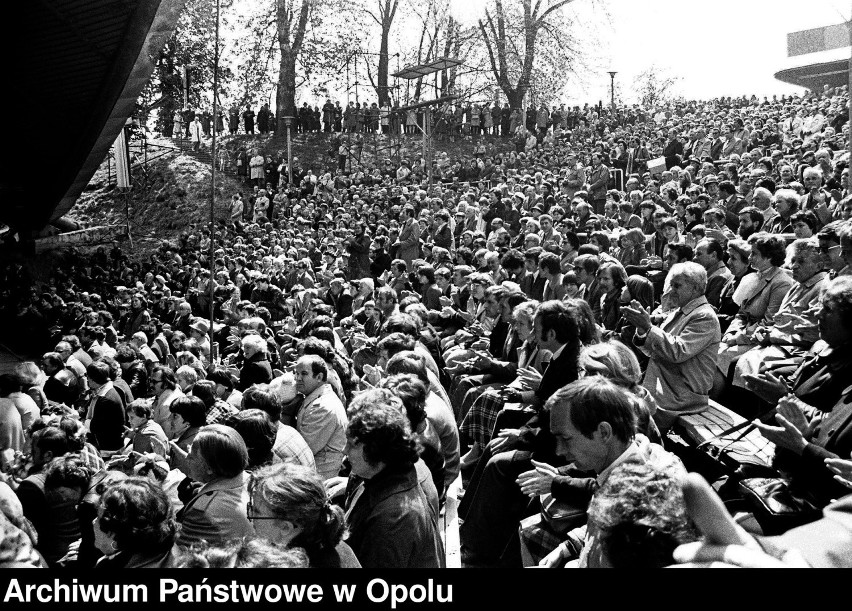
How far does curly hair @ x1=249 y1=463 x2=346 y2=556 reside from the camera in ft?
9.30

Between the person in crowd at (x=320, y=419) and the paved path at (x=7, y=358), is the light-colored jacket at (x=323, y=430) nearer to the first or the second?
the person in crowd at (x=320, y=419)

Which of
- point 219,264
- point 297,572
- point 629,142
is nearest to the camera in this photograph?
point 297,572

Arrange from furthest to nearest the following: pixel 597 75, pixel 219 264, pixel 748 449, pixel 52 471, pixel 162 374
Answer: pixel 597 75 < pixel 219 264 < pixel 162 374 < pixel 52 471 < pixel 748 449

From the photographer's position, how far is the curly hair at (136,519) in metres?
3.13

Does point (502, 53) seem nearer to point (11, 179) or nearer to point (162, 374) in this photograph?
point (11, 179)

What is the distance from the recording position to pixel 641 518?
2119 mm

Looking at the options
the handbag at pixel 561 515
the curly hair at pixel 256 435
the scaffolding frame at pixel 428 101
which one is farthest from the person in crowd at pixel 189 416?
the scaffolding frame at pixel 428 101

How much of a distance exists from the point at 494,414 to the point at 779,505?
2309 mm

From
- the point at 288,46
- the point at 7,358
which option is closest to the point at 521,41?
the point at 288,46

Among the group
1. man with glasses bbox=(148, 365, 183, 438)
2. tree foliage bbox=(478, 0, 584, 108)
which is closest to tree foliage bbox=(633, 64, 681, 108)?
tree foliage bbox=(478, 0, 584, 108)

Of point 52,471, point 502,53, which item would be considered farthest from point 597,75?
point 52,471

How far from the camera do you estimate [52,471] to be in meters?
4.71

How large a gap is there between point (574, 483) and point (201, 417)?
273 cm

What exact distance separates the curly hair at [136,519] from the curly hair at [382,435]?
76cm
